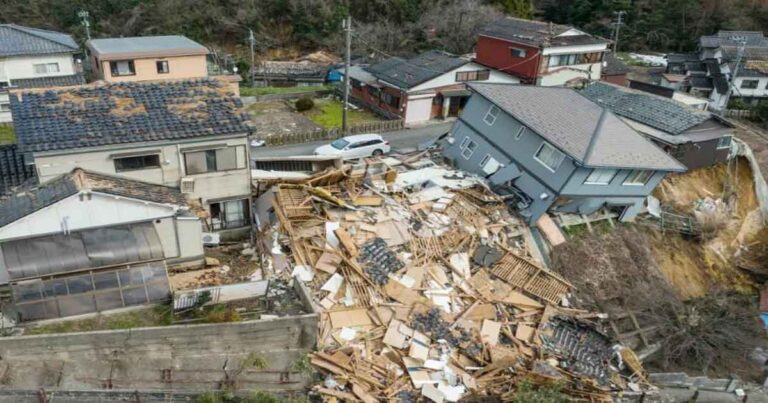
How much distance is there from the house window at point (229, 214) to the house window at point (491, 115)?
12.6m

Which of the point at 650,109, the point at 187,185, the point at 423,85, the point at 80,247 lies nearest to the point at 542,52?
the point at 423,85

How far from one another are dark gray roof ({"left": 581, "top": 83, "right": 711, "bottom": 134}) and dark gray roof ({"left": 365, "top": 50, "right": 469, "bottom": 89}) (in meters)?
9.58

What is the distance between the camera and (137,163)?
53.4ft

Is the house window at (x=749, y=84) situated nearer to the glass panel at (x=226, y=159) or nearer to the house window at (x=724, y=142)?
the house window at (x=724, y=142)

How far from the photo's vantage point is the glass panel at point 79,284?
44.8 feet

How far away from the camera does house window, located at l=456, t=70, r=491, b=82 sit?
34.9 m

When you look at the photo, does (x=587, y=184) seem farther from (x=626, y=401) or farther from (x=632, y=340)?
(x=626, y=401)

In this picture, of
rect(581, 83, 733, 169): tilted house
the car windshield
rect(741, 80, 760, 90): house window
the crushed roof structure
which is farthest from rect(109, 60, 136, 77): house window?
rect(741, 80, 760, 90): house window

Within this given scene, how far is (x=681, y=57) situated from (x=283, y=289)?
1945 inches

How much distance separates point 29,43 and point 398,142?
23805 millimetres

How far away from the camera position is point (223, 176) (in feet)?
57.8

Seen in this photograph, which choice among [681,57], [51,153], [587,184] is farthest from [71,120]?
[681,57]

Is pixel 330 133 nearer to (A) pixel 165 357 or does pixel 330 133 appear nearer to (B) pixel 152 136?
(B) pixel 152 136

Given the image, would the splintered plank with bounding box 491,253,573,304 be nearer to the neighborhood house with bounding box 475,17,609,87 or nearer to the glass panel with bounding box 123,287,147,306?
the glass panel with bounding box 123,287,147,306
